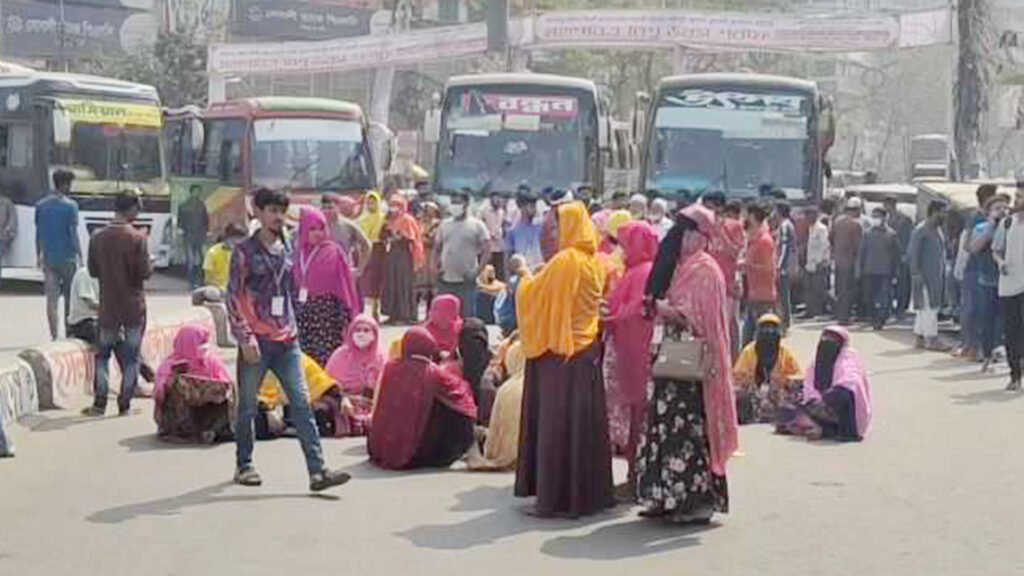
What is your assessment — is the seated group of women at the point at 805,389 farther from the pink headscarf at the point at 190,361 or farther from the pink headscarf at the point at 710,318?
the pink headscarf at the point at 190,361

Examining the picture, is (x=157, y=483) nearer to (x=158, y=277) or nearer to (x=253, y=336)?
(x=253, y=336)

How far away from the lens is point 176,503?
8.93 meters

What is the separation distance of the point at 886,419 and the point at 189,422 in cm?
516

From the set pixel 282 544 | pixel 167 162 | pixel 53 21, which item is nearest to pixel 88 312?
pixel 282 544

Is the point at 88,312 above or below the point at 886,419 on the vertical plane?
above

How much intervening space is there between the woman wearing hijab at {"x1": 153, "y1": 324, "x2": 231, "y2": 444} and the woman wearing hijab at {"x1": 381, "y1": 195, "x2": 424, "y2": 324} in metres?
8.55

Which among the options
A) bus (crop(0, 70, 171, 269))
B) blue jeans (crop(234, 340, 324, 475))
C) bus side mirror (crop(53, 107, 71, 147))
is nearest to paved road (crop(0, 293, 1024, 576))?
blue jeans (crop(234, 340, 324, 475))

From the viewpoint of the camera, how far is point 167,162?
27.9 metres

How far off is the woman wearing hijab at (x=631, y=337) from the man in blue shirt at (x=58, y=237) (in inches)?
286

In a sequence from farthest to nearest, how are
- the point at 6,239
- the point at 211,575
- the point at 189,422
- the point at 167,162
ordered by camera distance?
the point at 167,162
the point at 6,239
the point at 189,422
the point at 211,575

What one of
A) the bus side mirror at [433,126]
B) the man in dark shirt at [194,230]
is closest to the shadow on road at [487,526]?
the bus side mirror at [433,126]

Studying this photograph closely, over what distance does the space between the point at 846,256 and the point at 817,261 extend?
2.27 feet

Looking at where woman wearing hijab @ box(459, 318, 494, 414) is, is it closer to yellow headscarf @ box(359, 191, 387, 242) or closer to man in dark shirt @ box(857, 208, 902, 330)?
yellow headscarf @ box(359, 191, 387, 242)

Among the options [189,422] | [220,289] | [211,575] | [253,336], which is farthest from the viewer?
[220,289]
